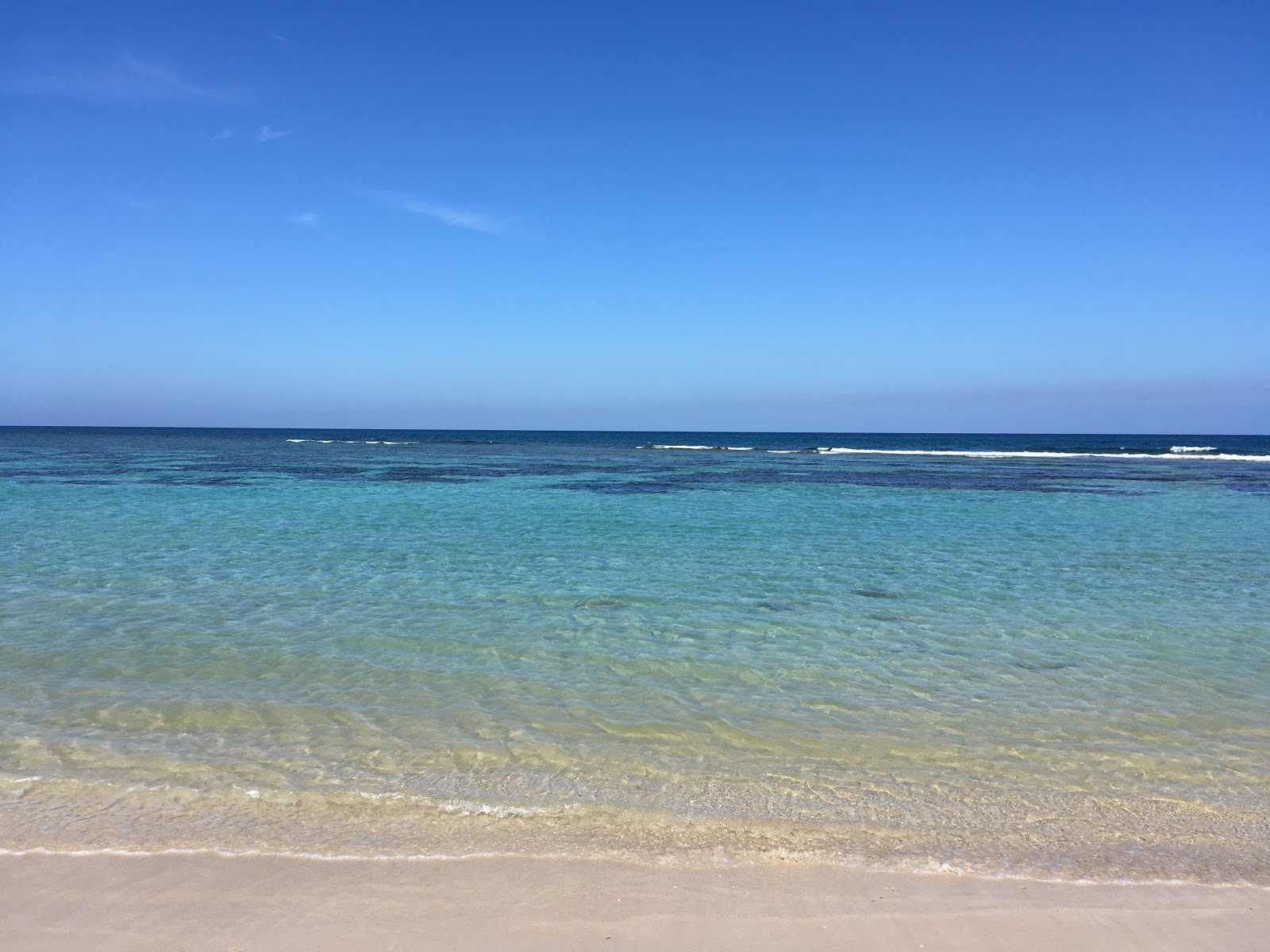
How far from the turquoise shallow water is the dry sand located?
0.74ft

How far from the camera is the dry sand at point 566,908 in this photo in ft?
12.0

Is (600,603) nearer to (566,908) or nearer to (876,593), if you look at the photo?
(876,593)

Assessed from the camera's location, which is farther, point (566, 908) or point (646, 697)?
point (646, 697)

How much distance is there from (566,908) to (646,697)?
3088 millimetres

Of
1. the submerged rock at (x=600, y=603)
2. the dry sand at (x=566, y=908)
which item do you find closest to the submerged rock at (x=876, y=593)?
the submerged rock at (x=600, y=603)

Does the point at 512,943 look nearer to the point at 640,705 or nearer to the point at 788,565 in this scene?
the point at 640,705

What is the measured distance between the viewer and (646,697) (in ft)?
22.8

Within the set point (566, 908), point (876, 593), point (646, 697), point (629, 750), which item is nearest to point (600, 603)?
point (646, 697)

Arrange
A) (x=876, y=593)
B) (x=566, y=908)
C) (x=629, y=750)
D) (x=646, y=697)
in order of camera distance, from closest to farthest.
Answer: (x=566, y=908)
(x=629, y=750)
(x=646, y=697)
(x=876, y=593)

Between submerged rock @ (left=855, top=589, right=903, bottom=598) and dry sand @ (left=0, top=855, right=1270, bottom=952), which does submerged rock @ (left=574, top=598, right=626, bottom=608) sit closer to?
submerged rock @ (left=855, top=589, right=903, bottom=598)

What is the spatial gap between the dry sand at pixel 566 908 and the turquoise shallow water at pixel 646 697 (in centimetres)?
23

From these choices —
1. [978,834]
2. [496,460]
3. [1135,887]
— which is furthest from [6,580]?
[496,460]

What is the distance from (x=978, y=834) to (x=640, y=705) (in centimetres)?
285

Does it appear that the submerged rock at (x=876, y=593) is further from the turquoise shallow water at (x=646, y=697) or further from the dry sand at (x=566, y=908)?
the dry sand at (x=566, y=908)
